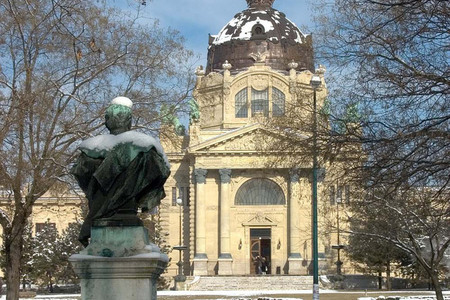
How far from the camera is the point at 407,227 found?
30.8 m

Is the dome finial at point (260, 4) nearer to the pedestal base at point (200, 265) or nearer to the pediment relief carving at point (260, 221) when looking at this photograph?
the pediment relief carving at point (260, 221)

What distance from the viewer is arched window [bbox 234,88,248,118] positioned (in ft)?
258

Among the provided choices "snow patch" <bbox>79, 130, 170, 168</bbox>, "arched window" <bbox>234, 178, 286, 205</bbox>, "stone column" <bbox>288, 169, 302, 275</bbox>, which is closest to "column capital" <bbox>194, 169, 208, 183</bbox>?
"arched window" <bbox>234, 178, 286, 205</bbox>

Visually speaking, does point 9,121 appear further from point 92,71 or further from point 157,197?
point 157,197

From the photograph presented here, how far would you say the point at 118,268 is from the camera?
750cm

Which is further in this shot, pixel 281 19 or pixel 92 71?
pixel 281 19

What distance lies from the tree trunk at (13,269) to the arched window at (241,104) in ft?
182

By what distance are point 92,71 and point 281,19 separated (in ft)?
207

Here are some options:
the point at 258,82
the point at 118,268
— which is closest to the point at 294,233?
the point at 258,82

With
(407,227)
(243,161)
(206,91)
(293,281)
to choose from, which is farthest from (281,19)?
(407,227)

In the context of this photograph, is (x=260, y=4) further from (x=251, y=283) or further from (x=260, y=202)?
(x=251, y=283)

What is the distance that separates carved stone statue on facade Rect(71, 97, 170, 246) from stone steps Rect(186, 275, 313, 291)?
177 ft

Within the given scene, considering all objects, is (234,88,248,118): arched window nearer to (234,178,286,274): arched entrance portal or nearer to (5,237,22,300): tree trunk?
(234,178,286,274): arched entrance portal

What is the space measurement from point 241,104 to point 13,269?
56608mm
